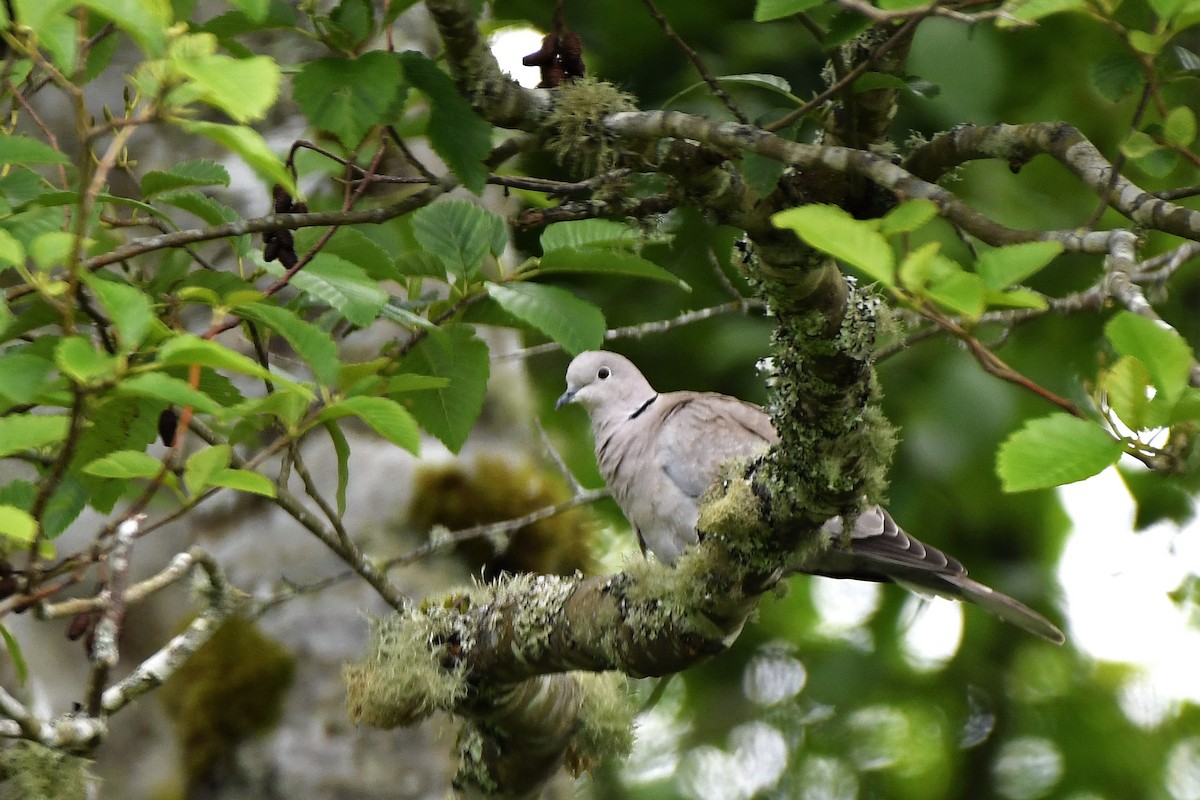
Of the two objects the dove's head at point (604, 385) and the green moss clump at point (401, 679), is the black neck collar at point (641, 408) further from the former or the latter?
the green moss clump at point (401, 679)

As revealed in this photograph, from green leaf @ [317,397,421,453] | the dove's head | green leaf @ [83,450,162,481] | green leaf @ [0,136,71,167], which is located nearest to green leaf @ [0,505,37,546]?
green leaf @ [83,450,162,481]

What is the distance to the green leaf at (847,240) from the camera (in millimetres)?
1012

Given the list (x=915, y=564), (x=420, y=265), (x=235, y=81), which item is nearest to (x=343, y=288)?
(x=420, y=265)

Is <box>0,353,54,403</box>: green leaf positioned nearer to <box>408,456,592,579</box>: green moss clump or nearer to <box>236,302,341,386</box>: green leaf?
<box>236,302,341,386</box>: green leaf

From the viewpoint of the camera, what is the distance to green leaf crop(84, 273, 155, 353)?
1.20m

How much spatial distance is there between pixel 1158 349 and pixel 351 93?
1.10 m

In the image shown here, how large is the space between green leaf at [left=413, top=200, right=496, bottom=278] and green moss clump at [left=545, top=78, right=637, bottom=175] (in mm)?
270

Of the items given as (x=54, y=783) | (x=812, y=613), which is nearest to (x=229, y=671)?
(x=54, y=783)

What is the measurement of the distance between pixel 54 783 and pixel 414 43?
2.30 m

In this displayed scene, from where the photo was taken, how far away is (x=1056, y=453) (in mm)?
1044

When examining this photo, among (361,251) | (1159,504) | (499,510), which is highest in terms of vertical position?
(361,251)

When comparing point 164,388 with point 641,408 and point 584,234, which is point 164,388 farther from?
point 641,408

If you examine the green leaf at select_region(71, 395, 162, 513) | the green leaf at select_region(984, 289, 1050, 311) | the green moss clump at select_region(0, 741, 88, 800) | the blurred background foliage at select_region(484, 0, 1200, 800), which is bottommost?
the blurred background foliage at select_region(484, 0, 1200, 800)

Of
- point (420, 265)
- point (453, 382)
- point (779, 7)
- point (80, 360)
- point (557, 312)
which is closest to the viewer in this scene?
point (80, 360)
